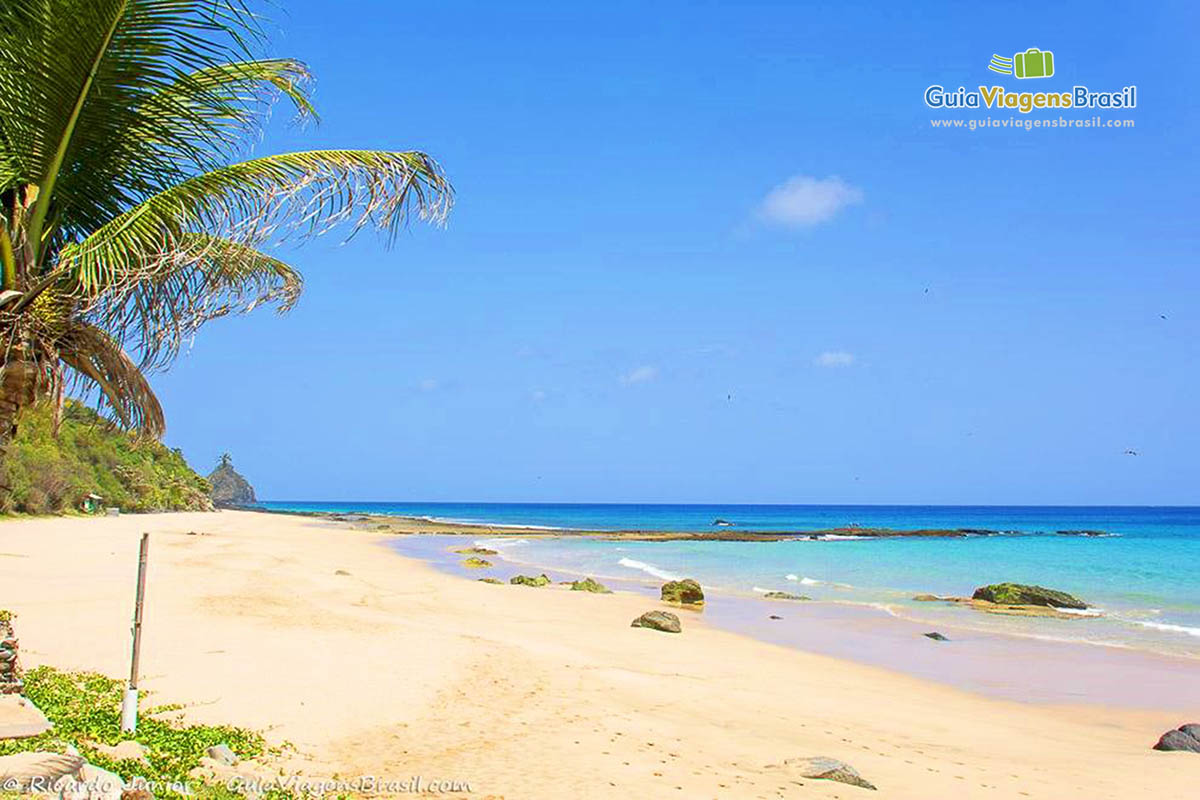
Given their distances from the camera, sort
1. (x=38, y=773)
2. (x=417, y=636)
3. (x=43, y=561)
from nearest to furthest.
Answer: (x=38, y=773), (x=417, y=636), (x=43, y=561)

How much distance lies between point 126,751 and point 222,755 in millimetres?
704

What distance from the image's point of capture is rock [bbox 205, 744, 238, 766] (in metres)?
7.23

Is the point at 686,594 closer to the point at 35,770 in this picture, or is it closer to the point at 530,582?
the point at 530,582

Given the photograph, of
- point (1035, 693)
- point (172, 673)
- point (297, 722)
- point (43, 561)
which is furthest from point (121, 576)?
point (1035, 693)

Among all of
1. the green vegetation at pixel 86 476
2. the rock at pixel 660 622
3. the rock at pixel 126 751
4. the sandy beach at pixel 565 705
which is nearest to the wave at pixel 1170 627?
the sandy beach at pixel 565 705

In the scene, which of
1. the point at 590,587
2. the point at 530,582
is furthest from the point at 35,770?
the point at 530,582

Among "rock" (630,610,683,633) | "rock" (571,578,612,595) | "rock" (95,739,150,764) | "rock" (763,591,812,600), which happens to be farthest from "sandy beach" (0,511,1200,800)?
"rock" (763,591,812,600)

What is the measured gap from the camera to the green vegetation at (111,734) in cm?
651

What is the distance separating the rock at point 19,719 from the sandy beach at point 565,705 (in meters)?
1.72

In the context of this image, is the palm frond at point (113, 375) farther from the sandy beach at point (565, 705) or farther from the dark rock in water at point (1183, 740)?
the dark rock in water at point (1183, 740)

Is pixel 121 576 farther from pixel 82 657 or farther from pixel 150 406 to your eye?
pixel 150 406

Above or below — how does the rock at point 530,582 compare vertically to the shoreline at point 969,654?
above

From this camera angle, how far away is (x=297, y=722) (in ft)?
29.6

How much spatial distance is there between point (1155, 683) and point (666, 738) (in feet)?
34.3
